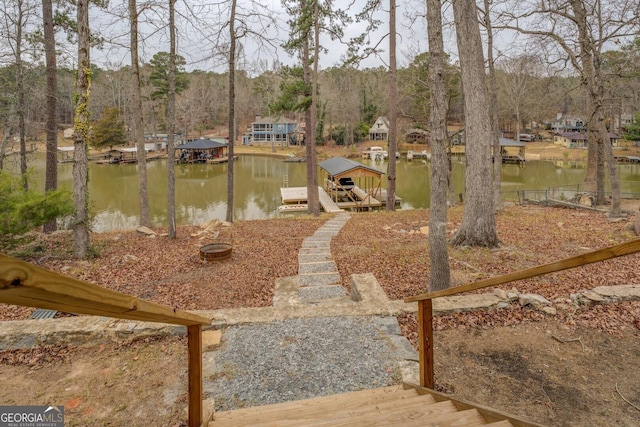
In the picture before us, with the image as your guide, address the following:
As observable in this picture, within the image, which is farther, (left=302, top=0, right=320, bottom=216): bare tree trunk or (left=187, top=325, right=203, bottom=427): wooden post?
(left=302, top=0, right=320, bottom=216): bare tree trunk

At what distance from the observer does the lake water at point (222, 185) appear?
16098 millimetres

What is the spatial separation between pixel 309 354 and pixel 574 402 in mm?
2196

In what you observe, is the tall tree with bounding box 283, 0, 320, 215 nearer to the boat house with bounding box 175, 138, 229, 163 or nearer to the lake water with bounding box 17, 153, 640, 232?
the lake water with bounding box 17, 153, 640, 232

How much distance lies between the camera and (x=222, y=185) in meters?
24.6

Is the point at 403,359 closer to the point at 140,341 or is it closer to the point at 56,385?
the point at 140,341

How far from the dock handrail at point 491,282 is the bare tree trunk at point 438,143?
240 cm

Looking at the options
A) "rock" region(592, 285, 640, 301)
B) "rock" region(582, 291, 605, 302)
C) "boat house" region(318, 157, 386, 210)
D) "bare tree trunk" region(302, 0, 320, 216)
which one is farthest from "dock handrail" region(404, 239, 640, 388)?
"boat house" region(318, 157, 386, 210)

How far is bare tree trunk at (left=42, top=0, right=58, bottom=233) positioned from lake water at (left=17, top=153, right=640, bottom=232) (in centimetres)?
216

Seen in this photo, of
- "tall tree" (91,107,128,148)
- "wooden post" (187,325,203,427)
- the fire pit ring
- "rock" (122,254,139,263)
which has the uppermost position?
"tall tree" (91,107,128,148)

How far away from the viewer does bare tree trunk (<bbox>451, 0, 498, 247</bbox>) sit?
663 cm

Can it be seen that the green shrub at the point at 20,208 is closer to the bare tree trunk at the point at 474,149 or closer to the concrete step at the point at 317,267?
the concrete step at the point at 317,267

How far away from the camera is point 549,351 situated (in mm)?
3453

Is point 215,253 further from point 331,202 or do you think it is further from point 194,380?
point 331,202

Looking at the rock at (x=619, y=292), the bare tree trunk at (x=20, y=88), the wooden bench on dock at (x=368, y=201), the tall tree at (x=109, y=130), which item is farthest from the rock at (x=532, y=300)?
the tall tree at (x=109, y=130)
